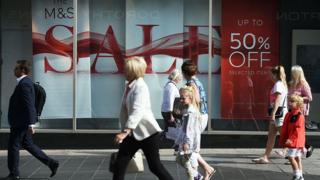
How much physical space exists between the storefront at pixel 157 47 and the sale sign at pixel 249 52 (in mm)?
21

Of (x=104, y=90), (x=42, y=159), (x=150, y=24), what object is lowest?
(x=42, y=159)

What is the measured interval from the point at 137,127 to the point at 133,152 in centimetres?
32

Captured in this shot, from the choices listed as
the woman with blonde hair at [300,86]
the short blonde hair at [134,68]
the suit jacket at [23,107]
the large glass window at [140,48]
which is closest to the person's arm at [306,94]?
the woman with blonde hair at [300,86]

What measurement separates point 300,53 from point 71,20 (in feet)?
15.9

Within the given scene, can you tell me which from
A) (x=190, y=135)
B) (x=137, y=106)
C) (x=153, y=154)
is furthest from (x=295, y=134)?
(x=137, y=106)

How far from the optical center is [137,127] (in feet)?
25.3

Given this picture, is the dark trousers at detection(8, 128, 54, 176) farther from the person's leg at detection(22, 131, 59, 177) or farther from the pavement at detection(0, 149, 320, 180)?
the pavement at detection(0, 149, 320, 180)

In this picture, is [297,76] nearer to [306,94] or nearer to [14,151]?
[306,94]

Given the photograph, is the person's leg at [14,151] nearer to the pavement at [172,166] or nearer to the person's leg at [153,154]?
the pavement at [172,166]

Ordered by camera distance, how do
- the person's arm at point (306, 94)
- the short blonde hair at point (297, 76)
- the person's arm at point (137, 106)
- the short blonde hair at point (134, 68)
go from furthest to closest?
the person's arm at point (306, 94)
the short blonde hair at point (297, 76)
the short blonde hair at point (134, 68)
the person's arm at point (137, 106)

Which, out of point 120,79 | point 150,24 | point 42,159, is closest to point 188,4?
point 150,24

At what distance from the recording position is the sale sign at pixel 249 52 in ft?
44.7

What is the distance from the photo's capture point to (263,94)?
13695 mm

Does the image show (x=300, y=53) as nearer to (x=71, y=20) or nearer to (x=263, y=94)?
(x=263, y=94)
